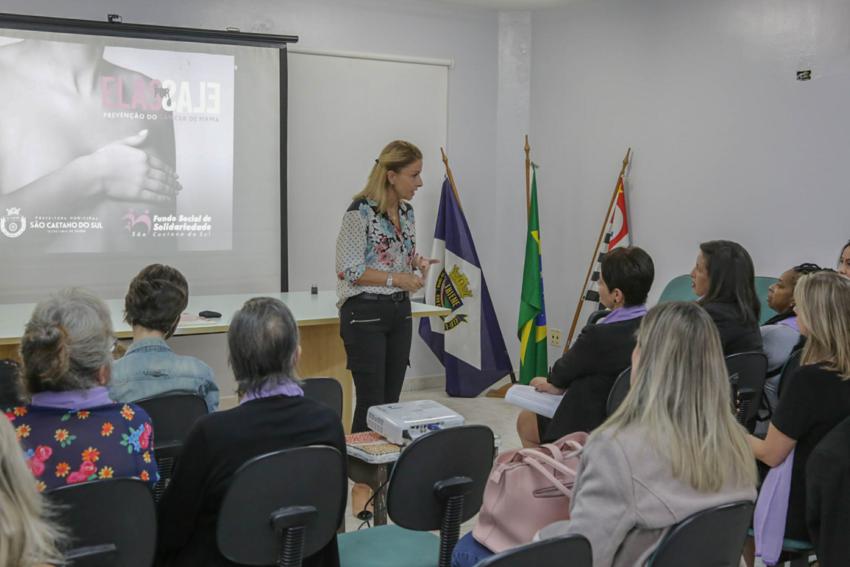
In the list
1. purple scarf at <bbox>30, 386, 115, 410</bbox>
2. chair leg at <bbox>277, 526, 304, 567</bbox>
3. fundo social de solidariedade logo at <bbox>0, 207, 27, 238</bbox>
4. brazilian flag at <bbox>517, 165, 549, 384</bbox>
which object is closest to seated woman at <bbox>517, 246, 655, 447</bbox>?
chair leg at <bbox>277, 526, 304, 567</bbox>

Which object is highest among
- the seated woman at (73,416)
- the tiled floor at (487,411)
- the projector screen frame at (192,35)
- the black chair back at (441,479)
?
the projector screen frame at (192,35)

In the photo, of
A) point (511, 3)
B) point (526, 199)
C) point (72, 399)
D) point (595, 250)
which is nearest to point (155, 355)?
point (72, 399)

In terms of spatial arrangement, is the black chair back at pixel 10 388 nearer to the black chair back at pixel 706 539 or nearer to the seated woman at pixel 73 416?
the seated woman at pixel 73 416

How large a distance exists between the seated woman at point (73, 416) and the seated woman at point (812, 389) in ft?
5.22

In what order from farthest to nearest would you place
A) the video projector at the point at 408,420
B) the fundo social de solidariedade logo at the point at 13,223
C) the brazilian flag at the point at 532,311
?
the brazilian flag at the point at 532,311, the fundo social de solidariedade logo at the point at 13,223, the video projector at the point at 408,420

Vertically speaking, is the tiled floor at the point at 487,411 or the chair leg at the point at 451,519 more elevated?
the chair leg at the point at 451,519

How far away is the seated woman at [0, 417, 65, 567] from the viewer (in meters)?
1.19

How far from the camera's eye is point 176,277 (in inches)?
105

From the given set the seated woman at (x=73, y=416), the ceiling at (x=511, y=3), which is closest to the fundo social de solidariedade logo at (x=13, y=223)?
the ceiling at (x=511, y=3)

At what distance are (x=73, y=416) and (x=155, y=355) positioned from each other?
66cm

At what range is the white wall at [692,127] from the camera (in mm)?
4324

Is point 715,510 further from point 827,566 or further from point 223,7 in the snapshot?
point 223,7

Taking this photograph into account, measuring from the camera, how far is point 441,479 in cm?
208

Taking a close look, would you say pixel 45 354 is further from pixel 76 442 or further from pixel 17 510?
pixel 17 510
